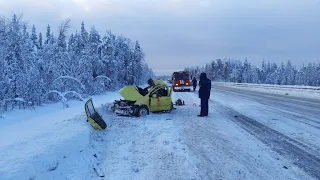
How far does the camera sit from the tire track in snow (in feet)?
23.4

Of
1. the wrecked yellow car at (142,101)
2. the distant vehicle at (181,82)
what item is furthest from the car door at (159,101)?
the distant vehicle at (181,82)

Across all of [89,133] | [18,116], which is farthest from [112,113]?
[89,133]

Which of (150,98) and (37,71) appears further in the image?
(37,71)

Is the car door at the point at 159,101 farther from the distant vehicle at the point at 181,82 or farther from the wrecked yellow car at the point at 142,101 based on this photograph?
the distant vehicle at the point at 181,82

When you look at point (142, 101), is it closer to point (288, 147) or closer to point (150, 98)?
point (150, 98)

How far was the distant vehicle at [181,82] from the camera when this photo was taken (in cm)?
4434

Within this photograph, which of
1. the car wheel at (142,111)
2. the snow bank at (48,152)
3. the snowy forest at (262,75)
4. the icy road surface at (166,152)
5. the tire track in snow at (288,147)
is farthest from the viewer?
the snowy forest at (262,75)

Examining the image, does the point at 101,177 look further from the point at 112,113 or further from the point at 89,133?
the point at 112,113

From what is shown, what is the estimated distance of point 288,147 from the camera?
8.82 meters

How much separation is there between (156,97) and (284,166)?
1004 centimetres

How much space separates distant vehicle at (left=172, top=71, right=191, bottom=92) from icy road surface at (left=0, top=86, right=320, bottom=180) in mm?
31718

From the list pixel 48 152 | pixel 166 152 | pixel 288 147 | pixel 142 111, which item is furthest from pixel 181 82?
pixel 48 152

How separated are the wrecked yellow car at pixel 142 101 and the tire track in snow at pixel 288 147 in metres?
4.90

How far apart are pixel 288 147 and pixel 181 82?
35834 millimetres
